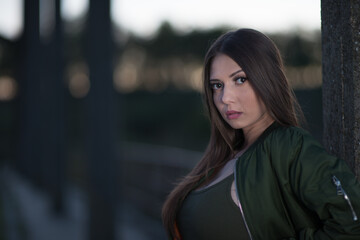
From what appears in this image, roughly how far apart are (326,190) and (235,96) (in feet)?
1.60

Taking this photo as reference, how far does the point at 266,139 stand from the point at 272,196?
196 millimetres

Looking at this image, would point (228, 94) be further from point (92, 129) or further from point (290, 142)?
point (92, 129)

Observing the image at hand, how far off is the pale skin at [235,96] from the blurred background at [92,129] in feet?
0.75

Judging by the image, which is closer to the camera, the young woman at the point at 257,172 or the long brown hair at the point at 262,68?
the young woman at the point at 257,172

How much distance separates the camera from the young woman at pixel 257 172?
1.34 meters

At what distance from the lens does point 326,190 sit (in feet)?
4.32

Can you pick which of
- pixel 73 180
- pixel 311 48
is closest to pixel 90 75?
pixel 73 180

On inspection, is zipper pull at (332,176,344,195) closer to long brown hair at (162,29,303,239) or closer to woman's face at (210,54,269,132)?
long brown hair at (162,29,303,239)

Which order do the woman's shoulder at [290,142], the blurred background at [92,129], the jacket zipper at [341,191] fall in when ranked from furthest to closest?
the blurred background at [92,129] < the woman's shoulder at [290,142] < the jacket zipper at [341,191]

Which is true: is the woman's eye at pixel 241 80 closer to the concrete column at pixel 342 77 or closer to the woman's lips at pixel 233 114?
the woman's lips at pixel 233 114

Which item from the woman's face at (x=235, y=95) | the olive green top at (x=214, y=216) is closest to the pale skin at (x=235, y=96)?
the woman's face at (x=235, y=95)

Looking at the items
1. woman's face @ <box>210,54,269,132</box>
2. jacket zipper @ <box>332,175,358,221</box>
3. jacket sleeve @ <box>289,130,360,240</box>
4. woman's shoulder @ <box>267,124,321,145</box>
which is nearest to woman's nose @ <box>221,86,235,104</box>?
woman's face @ <box>210,54,269,132</box>

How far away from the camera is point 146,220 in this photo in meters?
8.96

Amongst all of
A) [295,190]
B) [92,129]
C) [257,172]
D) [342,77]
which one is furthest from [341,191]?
[92,129]
